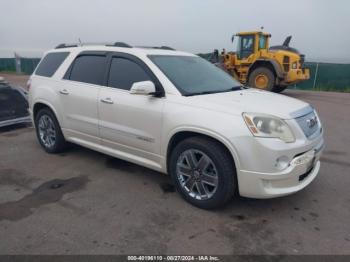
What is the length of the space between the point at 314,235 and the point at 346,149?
3.23 meters

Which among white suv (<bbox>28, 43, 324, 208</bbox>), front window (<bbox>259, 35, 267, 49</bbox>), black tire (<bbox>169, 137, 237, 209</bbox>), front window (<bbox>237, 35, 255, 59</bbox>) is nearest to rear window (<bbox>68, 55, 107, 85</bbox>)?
white suv (<bbox>28, 43, 324, 208</bbox>)

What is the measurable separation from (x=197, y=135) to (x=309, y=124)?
1258mm

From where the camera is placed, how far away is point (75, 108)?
468 centimetres

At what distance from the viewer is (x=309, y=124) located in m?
3.55

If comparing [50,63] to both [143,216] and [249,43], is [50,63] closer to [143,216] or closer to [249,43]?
[143,216]

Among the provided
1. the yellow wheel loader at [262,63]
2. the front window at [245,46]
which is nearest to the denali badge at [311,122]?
the yellow wheel loader at [262,63]

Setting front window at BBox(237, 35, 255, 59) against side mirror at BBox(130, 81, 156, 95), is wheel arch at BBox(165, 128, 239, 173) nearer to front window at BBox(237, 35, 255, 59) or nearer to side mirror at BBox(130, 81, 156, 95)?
side mirror at BBox(130, 81, 156, 95)

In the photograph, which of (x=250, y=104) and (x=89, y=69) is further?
(x=89, y=69)

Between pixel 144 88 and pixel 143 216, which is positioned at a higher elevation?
pixel 144 88

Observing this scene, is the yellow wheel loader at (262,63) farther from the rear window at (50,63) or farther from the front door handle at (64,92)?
the front door handle at (64,92)

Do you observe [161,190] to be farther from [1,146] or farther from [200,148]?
[1,146]

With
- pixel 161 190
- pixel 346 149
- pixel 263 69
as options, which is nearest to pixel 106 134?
pixel 161 190

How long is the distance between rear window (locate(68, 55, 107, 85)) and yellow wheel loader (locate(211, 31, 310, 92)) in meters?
9.38

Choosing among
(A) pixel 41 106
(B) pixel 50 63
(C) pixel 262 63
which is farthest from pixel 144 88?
(C) pixel 262 63
